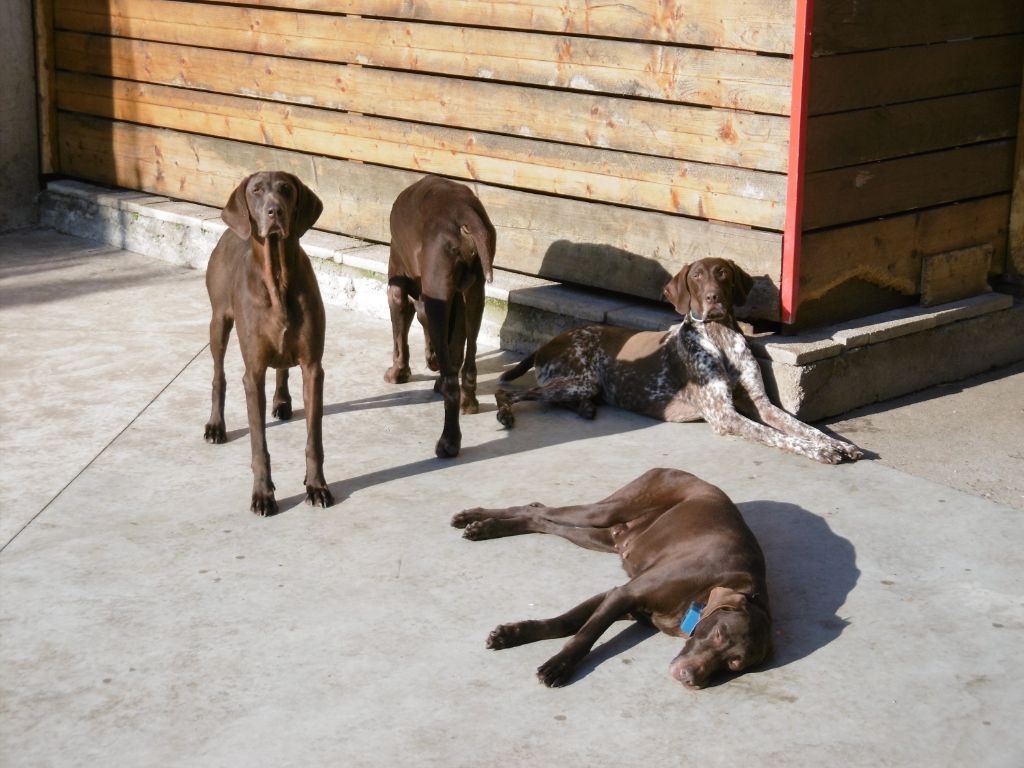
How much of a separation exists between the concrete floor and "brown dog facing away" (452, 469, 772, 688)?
72mm

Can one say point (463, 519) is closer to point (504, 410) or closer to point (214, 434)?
point (504, 410)

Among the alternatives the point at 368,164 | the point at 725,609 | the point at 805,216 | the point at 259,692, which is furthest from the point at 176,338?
the point at 725,609

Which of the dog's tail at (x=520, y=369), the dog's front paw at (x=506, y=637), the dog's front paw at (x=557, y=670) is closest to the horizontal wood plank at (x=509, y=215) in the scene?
the dog's tail at (x=520, y=369)

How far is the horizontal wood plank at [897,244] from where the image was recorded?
6.42 metres

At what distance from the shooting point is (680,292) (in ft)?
21.1

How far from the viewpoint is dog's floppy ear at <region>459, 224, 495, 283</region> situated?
6.03 m

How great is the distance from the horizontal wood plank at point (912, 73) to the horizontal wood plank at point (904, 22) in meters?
0.05

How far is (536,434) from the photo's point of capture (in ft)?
20.7

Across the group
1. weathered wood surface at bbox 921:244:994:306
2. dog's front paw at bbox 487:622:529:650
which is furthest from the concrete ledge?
dog's front paw at bbox 487:622:529:650

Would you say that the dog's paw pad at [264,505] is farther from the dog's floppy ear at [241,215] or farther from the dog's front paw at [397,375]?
the dog's front paw at [397,375]

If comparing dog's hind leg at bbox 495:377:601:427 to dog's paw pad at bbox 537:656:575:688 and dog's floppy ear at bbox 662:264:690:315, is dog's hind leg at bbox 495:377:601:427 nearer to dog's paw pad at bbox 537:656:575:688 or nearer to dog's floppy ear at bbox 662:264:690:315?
dog's floppy ear at bbox 662:264:690:315

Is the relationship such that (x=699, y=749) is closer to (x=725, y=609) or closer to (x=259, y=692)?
(x=725, y=609)

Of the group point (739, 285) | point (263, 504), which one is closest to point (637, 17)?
point (739, 285)

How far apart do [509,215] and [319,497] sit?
2.75 meters
